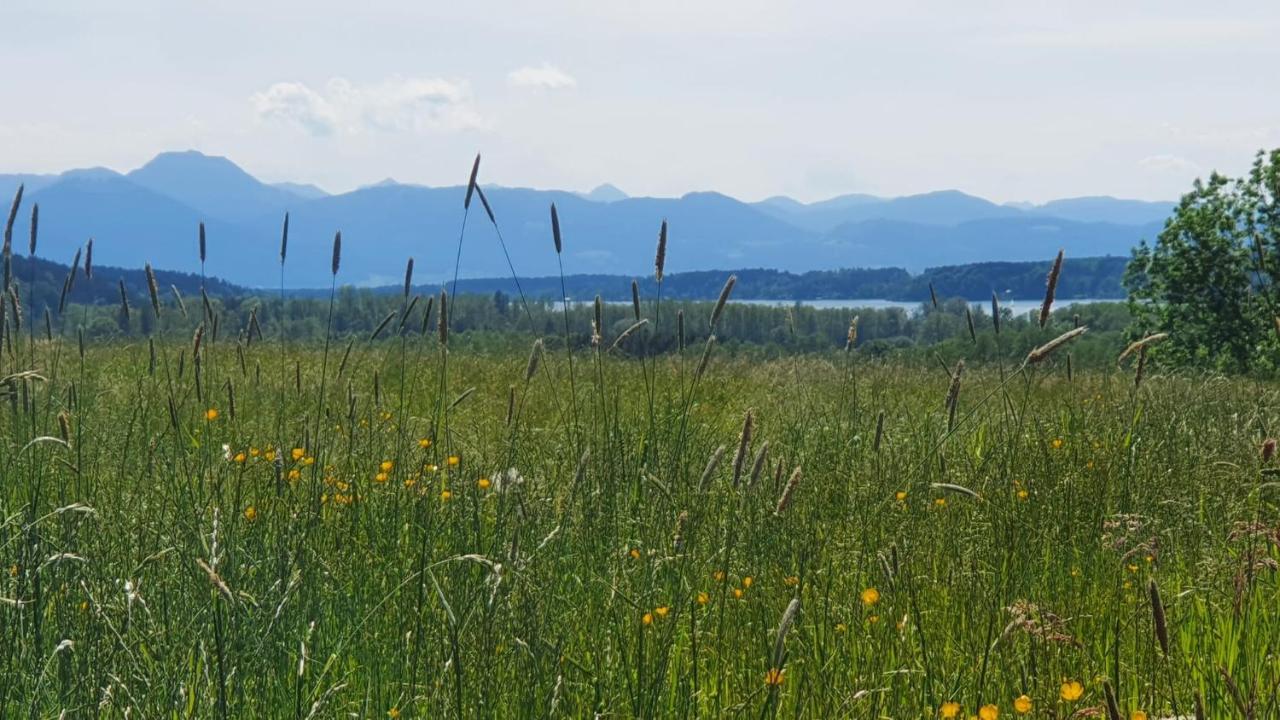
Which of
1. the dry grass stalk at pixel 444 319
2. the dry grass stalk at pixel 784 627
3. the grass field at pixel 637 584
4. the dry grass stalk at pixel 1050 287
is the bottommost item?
the grass field at pixel 637 584

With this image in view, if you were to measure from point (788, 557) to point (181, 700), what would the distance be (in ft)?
6.84

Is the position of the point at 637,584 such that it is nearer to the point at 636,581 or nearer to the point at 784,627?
the point at 636,581

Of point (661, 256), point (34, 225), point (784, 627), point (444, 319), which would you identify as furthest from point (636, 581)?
point (34, 225)

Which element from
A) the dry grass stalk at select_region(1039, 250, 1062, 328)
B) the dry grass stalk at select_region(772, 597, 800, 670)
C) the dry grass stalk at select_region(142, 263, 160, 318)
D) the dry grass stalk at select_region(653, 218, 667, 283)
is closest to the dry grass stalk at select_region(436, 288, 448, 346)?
the dry grass stalk at select_region(653, 218, 667, 283)

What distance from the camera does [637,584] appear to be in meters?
3.14

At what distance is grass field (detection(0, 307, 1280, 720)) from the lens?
89.6 inches

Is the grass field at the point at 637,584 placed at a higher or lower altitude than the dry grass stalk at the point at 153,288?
lower

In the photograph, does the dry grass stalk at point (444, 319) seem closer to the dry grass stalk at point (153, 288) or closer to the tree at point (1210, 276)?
the dry grass stalk at point (153, 288)

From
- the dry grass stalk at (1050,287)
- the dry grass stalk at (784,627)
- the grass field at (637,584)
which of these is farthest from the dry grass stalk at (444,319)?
the dry grass stalk at (784,627)

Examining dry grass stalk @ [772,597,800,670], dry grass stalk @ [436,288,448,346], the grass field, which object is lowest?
the grass field

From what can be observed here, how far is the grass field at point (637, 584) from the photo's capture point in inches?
89.6

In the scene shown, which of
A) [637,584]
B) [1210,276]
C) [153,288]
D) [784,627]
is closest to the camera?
[784,627]

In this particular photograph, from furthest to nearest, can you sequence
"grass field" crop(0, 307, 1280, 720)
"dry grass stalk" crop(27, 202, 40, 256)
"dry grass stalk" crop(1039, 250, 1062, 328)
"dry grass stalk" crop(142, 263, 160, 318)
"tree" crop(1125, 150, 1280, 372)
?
"tree" crop(1125, 150, 1280, 372)
"dry grass stalk" crop(142, 263, 160, 318)
"dry grass stalk" crop(27, 202, 40, 256)
"dry grass stalk" crop(1039, 250, 1062, 328)
"grass field" crop(0, 307, 1280, 720)

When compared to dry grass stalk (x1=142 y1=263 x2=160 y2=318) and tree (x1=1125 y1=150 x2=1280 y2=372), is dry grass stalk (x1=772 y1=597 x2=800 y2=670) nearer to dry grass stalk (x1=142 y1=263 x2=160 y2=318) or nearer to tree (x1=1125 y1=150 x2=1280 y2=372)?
dry grass stalk (x1=142 y1=263 x2=160 y2=318)
